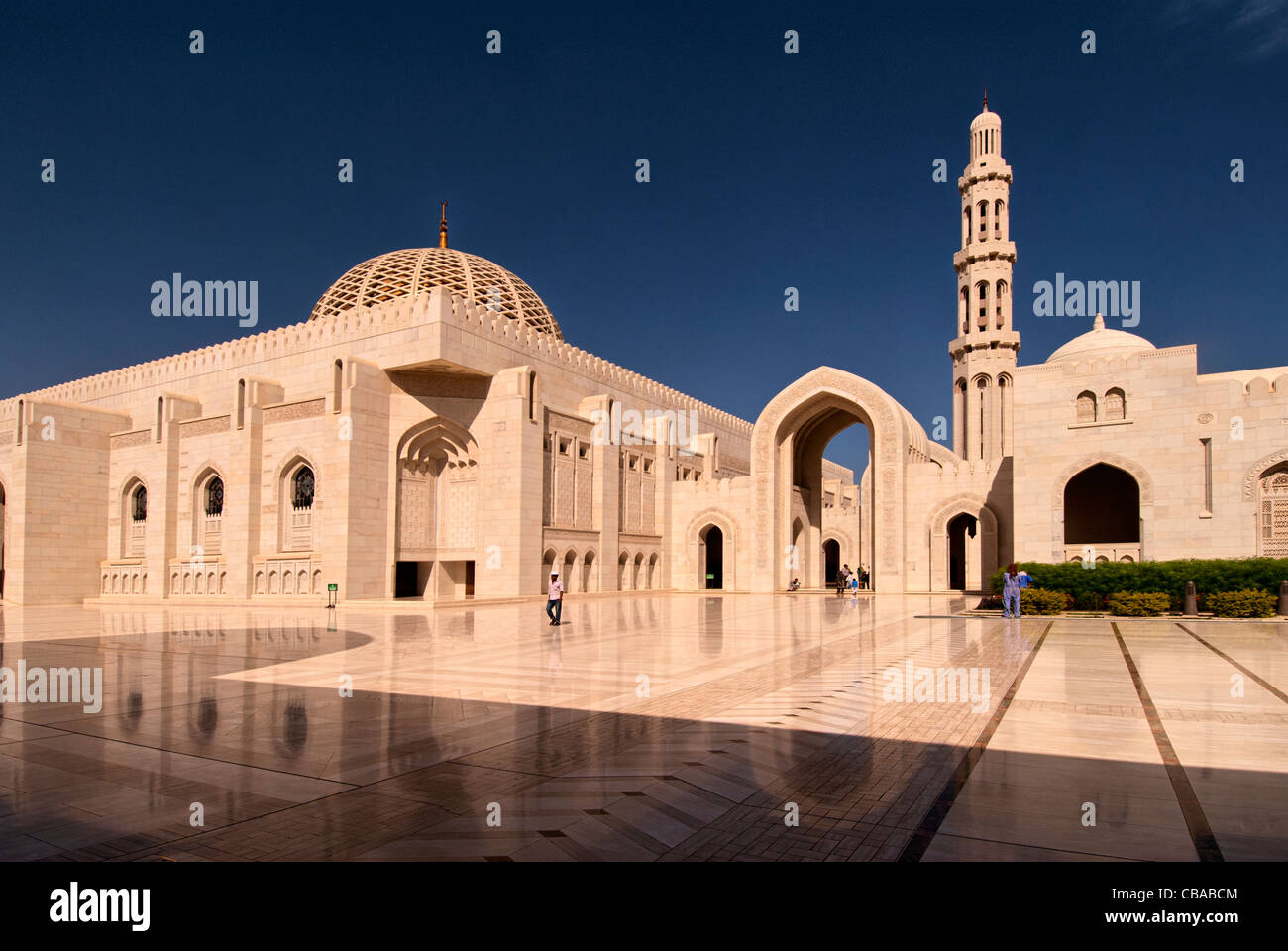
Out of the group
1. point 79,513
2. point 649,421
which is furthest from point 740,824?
point 79,513

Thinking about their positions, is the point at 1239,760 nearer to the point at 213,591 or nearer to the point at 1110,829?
the point at 1110,829

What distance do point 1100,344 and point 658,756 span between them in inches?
1354

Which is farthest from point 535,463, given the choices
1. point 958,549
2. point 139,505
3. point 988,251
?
point 958,549

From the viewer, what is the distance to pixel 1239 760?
5160 millimetres

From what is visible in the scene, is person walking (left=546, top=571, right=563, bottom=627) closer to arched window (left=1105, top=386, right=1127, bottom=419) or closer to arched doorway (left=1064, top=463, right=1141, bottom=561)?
arched window (left=1105, top=386, right=1127, bottom=419)

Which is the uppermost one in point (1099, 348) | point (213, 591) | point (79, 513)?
point (1099, 348)

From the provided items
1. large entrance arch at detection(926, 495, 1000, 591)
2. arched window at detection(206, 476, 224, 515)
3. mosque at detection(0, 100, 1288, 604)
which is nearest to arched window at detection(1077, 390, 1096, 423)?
mosque at detection(0, 100, 1288, 604)

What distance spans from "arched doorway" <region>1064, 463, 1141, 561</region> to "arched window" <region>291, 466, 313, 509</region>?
82.3 feet

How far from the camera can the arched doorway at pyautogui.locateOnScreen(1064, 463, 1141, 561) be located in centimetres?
2747

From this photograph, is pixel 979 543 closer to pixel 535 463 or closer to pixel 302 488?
pixel 535 463

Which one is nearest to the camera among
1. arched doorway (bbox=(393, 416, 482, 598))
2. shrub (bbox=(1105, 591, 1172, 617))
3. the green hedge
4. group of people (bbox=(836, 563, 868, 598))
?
the green hedge

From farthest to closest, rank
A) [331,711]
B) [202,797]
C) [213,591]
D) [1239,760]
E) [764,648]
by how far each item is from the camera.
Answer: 1. [213,591]
2. [764,648]
3. [331,711]
4. [1239,760]
5. [202,797]

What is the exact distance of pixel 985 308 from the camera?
32.2 metres
